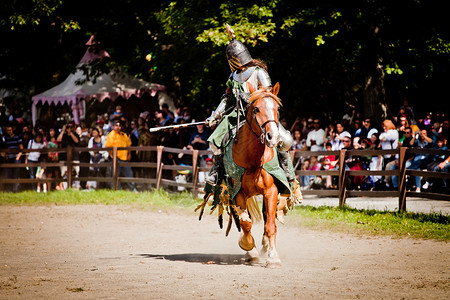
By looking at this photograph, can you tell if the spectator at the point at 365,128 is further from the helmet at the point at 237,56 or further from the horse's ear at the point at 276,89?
the horse's ear at the point at 276,89

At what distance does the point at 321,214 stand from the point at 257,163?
539 centimetres

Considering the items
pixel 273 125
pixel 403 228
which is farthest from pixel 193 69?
pixel 273 125

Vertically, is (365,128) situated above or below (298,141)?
above

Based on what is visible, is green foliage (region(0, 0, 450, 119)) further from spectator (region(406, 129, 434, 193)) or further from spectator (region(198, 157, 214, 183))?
spectator (region(406, 129, 434, 193))

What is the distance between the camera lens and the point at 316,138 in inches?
711

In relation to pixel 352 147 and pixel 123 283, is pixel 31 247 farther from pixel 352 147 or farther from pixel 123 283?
pixel 352 147

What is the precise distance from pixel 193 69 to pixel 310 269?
1441 cm

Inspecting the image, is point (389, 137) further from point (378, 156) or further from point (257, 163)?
point (257, 163)

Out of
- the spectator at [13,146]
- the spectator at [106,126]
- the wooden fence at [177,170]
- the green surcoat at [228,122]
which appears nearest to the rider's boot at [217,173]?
the green surcoat at [228,122]

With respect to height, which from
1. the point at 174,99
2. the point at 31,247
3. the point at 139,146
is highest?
the point at 174,99

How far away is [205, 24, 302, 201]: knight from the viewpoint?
346 inches

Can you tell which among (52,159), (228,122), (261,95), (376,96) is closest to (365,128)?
(376,96)

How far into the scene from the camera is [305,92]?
21.9 m

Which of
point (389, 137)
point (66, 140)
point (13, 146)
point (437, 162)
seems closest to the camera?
point (437, 162)
